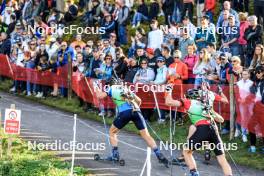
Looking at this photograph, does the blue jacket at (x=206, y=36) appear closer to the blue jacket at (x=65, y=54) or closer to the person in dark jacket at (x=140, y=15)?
the blue jacket at (x=65, y=54)

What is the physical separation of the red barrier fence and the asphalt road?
1021 millimetres

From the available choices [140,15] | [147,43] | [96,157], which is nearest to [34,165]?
[96,157]

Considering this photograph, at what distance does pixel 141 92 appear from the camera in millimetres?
23047

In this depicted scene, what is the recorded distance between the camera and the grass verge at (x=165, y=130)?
1847 centimetres

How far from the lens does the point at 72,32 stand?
3309 cm

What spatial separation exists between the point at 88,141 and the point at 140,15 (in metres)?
9.11

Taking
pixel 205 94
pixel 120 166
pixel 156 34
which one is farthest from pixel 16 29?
pixel 205 94

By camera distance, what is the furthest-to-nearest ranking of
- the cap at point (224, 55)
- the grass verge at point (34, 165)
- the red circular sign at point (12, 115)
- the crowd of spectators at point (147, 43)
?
the crowd of spectators at point (147, 43) → the cap at point (224, 55) → the red circular sign at point (12, 115) → the grass verge at point (34, 165)

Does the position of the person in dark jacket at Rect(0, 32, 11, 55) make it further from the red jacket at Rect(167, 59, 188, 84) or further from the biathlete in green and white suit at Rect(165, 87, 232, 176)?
the biathlete in green and white suit at Rect(165, 87, 232, 176)

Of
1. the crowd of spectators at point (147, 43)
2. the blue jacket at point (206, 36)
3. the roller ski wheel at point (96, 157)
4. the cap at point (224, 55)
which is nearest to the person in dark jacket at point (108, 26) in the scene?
the crowd of spectators at point (147, 43)

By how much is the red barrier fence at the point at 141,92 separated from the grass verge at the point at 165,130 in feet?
1.48

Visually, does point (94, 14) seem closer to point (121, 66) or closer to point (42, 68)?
point (42, 68)

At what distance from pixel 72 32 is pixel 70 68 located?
653 centimetres

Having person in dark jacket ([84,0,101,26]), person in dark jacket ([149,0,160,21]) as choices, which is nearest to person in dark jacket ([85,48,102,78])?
person in dark jacket ([149,0,160,21])
